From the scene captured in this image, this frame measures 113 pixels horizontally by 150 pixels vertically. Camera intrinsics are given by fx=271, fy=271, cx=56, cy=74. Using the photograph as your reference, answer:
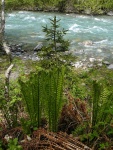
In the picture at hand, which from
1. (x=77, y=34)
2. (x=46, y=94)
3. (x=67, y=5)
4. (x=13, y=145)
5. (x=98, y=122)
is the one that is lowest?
(x=77, y=34)

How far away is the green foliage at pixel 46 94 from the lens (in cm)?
256

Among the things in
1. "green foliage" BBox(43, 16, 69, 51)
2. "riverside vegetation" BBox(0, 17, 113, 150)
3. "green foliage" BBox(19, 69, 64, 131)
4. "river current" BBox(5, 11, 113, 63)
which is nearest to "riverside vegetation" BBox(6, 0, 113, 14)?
"river current" BBox(5, 11, 113, 63)

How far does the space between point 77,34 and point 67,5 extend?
29.5ft

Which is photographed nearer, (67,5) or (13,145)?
(13,145)

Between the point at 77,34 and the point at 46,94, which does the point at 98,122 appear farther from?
the point at 77,34

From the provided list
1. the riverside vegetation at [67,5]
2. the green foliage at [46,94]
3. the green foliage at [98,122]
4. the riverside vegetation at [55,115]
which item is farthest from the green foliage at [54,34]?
the riverside vegetation at [67,5]

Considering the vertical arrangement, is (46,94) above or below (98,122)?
above

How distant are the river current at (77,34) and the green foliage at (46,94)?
786 centimetres

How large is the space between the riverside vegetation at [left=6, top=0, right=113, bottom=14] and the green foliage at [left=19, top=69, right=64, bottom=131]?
766 inches

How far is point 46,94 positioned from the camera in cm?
255

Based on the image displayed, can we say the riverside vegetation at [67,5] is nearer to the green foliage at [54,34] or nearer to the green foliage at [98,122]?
the green foliage at [54,34]

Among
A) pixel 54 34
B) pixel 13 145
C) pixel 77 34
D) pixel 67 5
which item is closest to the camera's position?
pixel 13 145

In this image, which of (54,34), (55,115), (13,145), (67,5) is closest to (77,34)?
(54,34)

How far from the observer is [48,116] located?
2.63 metres
